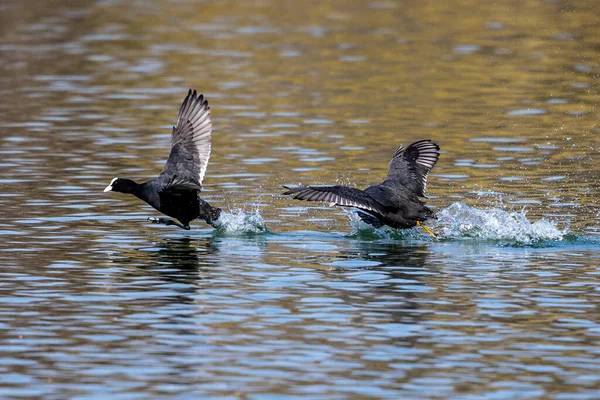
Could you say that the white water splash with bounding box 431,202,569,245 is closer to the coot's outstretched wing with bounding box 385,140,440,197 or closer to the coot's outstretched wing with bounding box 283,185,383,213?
the coot's outstretched wing with bounding box 385,140,440,197

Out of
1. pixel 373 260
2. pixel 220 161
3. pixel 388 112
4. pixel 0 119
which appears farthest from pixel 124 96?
pixel 373 260

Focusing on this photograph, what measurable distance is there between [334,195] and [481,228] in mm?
2242

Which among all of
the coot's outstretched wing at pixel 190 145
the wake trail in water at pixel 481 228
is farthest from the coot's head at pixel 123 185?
the wake trail in water at pixel 481 228

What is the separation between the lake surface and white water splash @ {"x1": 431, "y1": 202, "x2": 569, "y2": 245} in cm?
3

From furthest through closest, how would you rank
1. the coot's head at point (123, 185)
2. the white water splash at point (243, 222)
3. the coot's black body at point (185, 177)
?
the white water splash at point (243, 222) → the coot's head at point (123, 185) → the coot's black body at point (185, 177)

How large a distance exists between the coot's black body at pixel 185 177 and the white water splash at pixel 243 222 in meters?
0.13

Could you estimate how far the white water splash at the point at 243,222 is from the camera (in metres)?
14.8

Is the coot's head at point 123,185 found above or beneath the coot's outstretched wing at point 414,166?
beneath

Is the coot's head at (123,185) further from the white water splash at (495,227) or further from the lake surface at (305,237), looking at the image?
the white water splash at (495,227)

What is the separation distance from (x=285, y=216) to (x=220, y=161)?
15.2ft

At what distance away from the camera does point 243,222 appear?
14.9 metres

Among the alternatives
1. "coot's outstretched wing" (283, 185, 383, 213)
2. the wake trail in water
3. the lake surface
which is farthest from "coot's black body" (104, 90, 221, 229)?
the wake trail in water

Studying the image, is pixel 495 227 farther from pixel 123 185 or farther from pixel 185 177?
pixel 123 185

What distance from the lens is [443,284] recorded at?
11.9 metres
